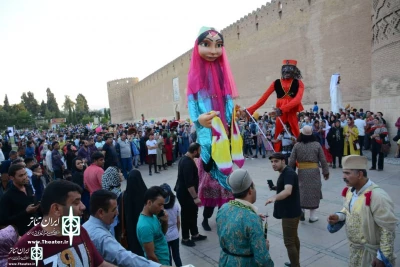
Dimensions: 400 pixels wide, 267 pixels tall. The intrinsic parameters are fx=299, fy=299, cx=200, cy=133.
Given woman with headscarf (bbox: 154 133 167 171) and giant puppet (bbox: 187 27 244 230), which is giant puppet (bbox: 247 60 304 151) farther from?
woman with headscarf (bbox: 154 133 167 171)

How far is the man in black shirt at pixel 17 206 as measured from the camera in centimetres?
310

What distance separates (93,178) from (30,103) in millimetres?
79423

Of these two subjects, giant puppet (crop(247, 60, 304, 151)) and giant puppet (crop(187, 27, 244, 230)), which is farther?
giant puppet (crop(247, 60, 304, 151))

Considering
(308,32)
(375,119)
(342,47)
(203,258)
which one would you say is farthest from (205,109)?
(308,32)

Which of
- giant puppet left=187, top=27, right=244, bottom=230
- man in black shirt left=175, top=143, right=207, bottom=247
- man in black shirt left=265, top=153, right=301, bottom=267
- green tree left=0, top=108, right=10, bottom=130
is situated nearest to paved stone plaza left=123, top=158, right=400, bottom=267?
man in black shirt left=175, top=143, right=207, bottom=247

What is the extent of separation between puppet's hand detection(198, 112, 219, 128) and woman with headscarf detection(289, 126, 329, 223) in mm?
1339

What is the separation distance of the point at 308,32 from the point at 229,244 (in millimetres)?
18705

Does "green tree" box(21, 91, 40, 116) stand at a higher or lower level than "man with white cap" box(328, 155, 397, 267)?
higher

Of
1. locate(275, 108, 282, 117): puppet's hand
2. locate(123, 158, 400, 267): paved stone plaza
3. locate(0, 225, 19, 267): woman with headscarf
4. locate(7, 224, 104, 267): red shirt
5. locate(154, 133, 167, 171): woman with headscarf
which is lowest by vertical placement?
locate(123, 158, 400, 267): paved stone plaza

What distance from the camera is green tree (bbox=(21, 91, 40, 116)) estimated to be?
72.5 metres

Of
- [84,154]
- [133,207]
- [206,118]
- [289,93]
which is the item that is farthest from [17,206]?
[84,154]

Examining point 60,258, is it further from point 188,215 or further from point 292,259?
point 188,215

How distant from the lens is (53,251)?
4.98ft

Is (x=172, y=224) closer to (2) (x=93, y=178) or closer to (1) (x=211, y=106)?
(2) (x=93, y=178)
